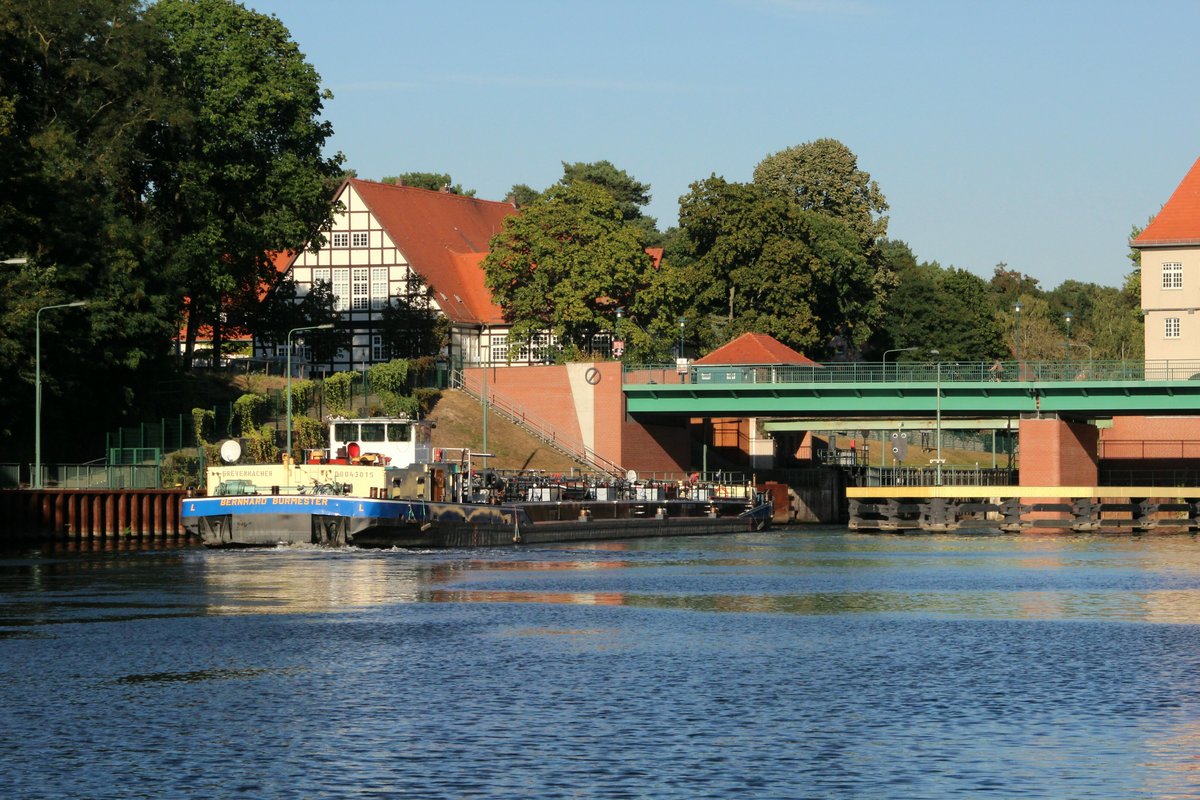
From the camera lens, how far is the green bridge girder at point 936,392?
9775cm

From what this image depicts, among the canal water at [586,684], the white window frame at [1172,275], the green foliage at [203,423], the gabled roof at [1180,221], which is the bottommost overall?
the canal water at [586,684]

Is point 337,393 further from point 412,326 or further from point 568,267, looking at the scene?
point 568,267

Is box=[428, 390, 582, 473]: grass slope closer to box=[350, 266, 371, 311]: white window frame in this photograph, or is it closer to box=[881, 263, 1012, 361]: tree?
box=[350, 266, 371, 311]: white window frame

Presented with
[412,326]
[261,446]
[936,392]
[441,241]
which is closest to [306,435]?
[261,446]

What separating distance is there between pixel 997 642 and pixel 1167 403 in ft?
190

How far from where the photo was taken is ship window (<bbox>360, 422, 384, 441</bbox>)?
7606cm

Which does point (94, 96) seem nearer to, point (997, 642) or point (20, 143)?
point (20, 143)

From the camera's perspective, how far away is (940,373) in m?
102

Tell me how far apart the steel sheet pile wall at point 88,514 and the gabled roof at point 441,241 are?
1725 inches

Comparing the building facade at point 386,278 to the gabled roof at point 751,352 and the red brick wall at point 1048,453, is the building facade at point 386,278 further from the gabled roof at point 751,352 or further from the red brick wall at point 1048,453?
the red brick wall at point 1048,453

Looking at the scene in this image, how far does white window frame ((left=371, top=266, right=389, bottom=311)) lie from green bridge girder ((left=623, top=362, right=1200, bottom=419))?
25772 millimetres

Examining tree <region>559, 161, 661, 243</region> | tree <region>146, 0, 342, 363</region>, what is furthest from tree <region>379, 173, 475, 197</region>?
tree <region>146, 0, 342, 363</region>

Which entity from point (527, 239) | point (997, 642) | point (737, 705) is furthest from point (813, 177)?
point (737, 705)

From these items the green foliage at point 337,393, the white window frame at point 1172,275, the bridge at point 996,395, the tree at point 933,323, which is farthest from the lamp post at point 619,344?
the tree at point 933,323
